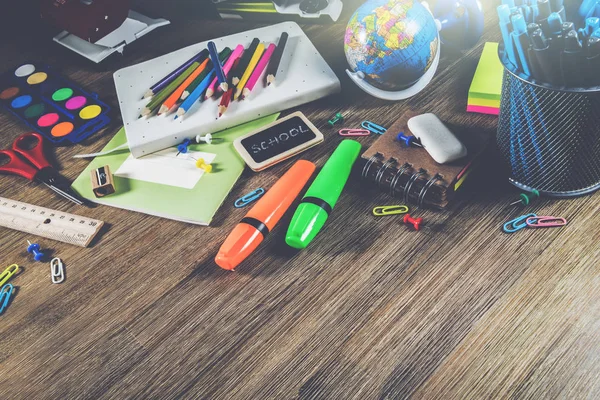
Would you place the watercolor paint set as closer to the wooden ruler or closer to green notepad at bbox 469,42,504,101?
the wooden ruler

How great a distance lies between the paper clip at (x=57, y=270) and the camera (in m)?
0.80

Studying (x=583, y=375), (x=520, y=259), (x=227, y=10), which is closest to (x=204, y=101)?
(x=227, y=10)

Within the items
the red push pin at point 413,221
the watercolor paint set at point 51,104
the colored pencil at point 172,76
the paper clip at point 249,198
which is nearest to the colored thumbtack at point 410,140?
the red push pin at point 413,221

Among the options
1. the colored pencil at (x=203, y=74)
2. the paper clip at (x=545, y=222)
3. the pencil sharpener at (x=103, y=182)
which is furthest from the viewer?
the colored pencil at (x=203, y=74)

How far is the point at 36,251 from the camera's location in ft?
2.72

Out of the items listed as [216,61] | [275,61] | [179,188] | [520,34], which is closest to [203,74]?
[216,61]

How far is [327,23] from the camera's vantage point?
3.94ft

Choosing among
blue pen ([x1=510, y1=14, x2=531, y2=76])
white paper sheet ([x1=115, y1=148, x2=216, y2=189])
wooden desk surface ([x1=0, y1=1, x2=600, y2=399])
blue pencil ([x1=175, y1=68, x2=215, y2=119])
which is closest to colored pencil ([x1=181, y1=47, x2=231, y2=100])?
blue pencil ([x1=175, y1=68, x2=215, y2=119])

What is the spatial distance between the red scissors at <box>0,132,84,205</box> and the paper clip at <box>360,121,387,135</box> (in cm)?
49

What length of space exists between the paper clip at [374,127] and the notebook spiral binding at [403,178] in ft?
0.34

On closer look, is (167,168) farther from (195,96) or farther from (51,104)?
(51,104)

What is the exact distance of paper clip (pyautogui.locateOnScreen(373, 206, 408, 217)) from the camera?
0.81m

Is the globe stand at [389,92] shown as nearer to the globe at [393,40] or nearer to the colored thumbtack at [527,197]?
the globe at [393,40]

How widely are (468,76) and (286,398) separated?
67 cm
